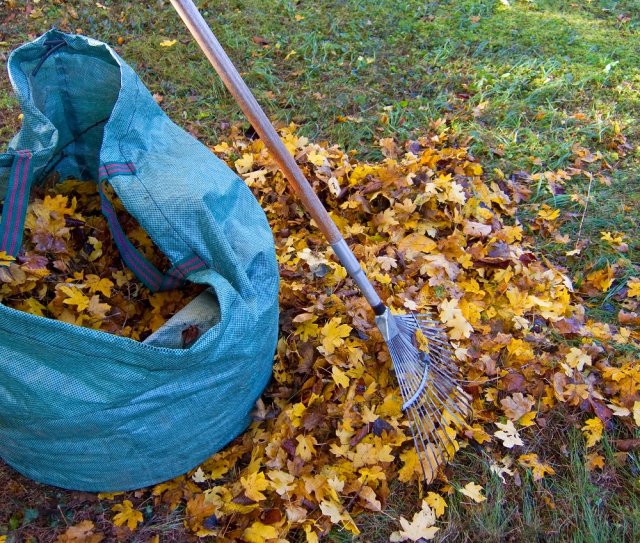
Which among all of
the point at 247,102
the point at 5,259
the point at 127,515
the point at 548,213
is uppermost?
the point at 247,102

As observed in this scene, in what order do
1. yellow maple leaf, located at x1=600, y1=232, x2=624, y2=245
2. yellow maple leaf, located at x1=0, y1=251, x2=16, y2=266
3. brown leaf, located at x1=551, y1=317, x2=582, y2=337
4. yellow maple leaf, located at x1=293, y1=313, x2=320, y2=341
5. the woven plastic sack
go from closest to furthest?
1. the woven plastic sack
2. yellow maple leaf, located at x1=0, y1=251, x2=16, y2=266
3. yellow maple leaf, located at x1=293, y1=313, x2=320, y2=341
4. brown leaf, located at x1=551, y1=317, x2=582, y2=337
5. yellow maple leaf, located at x1=600, y1=232, x2=624, y2=245

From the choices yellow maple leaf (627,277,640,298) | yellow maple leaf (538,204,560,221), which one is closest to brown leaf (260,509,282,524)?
yellow maple leaf (627,277,640,298)

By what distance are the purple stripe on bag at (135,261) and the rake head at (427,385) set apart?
0.79 m

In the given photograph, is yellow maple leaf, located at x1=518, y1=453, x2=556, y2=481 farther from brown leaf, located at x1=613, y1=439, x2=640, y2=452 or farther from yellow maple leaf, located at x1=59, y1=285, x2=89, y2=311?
yellow maple leaf, located at x1=59, y1=285, x2=89, y2=311

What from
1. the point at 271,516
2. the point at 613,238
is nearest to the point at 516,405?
the point at 271,516

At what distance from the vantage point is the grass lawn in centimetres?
177

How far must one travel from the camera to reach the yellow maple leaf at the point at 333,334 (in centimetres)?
194

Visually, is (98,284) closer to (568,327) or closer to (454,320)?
(454,320)

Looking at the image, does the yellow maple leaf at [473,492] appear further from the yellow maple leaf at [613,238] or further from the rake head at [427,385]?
the yellow maple leaf at [613,238]

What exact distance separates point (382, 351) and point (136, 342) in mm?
942

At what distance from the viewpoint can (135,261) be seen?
182 centimetres

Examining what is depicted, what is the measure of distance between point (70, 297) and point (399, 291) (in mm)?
1235

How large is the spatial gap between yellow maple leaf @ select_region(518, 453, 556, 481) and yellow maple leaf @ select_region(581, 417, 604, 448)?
184 mm

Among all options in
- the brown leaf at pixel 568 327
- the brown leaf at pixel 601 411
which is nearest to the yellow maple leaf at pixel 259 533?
the brown leaf at pixel 601 411
